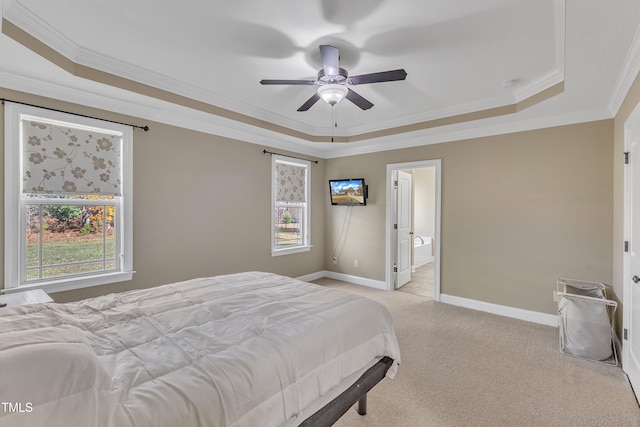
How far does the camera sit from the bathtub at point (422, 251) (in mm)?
7262

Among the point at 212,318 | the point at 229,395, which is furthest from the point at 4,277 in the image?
the point at 229,395

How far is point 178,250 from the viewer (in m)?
3.64

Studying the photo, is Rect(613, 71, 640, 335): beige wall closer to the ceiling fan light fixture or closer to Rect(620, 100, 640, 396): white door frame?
Rect(620, 100, 640, 396): white door frame

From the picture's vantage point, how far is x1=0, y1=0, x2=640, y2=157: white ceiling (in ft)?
6.30

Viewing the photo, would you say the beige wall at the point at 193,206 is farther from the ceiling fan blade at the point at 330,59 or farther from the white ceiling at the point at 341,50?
the ceiling fan blade at the point at 330,59

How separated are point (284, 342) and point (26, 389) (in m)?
0.90

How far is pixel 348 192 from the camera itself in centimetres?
531

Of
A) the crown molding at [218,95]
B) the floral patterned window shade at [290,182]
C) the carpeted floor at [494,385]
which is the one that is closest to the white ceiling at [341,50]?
the crown molding at [218,95]

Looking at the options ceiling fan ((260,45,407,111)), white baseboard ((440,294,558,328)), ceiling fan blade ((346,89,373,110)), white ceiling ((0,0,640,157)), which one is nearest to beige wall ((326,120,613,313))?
white baseboard ((440,294,558,328))

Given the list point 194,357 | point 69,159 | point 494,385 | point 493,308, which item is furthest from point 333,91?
point 493,308

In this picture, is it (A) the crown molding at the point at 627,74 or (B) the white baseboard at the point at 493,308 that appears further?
(B) the white baseboard at the point at 493,308

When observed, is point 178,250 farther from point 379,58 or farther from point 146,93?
point 379,58

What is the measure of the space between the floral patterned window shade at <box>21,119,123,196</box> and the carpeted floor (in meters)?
3.22

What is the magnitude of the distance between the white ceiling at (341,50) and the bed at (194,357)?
199 cm
